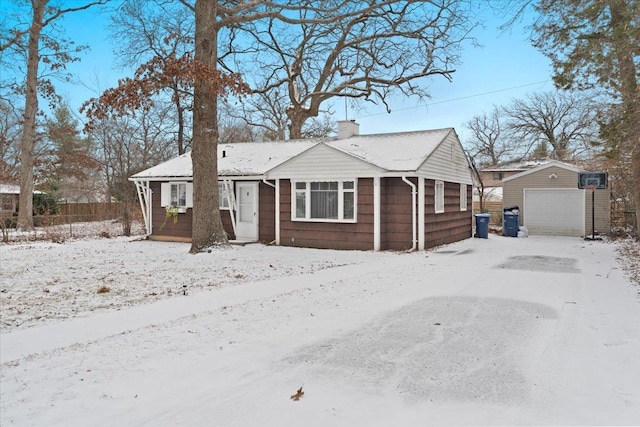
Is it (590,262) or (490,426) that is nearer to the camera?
(490,426)

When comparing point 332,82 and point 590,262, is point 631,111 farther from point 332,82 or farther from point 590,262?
point 332,82

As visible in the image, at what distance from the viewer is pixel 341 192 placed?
44.4 feet

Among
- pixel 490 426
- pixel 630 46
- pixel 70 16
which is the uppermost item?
pixel 70 16

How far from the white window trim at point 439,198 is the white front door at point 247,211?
5870 mm

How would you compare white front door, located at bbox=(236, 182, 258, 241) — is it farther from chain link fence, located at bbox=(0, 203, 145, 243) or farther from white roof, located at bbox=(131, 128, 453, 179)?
chain link fence, located at bbox=(0, 203, 145, 243)

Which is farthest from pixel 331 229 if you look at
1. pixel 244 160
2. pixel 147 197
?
pixel 147 197

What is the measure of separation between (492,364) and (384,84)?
23.1 metres

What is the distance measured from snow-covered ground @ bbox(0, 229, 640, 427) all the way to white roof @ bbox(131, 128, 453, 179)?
196 inches

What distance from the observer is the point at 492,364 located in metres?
4.13

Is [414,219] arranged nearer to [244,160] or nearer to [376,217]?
[376,217]

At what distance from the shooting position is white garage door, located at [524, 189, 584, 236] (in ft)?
60.6

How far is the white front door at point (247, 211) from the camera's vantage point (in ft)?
51.2

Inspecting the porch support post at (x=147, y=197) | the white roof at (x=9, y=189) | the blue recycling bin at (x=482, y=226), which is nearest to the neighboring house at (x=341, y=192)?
the porch support post at (x=147, y=197)

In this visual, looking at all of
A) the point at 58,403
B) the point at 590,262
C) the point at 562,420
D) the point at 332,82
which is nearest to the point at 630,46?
the point at 590,262
